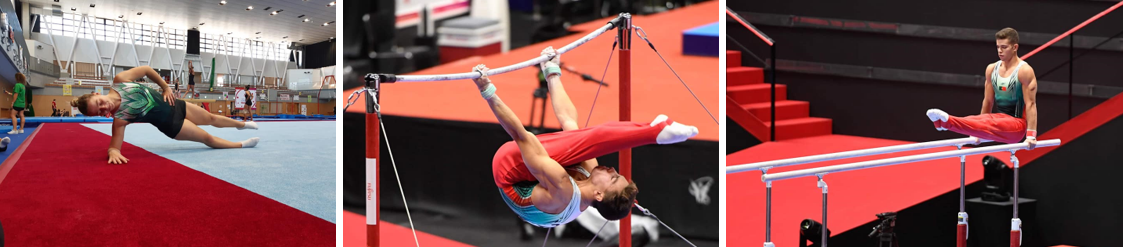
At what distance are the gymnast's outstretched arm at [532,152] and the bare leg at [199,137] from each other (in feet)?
10.4

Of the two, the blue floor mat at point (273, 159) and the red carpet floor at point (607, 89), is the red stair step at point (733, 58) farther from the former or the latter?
the blue floor mat at point (273, 159)

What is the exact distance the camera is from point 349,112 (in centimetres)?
452

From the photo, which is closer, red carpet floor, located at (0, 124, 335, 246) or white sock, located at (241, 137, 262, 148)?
red carpet floor, located at (0, 124, 335, 246)

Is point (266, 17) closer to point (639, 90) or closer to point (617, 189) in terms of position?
point (639, 90)

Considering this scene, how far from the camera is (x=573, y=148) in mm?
2662

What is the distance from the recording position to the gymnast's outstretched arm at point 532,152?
8.05 ft

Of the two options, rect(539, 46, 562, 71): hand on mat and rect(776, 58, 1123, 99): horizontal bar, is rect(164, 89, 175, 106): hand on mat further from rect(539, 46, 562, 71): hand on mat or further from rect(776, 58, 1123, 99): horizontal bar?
rect(776, 58, 1123, 99): horizontal bar

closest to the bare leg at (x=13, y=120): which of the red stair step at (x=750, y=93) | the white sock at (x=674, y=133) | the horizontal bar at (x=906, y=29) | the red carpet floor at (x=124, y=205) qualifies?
the red carpet floor at (x=124, y=205)

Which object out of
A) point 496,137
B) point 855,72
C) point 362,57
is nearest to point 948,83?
point 855,72

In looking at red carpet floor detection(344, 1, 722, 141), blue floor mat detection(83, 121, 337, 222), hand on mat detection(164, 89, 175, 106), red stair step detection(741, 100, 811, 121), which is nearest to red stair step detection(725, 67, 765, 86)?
red stair step detection(741, 100, 811, 121)

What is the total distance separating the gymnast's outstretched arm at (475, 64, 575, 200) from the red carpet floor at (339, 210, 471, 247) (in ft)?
7.06

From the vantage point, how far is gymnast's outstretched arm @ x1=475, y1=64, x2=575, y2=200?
8.05 ft

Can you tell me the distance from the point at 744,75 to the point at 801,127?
1.85 feet

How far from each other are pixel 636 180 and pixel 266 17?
2454 mm
